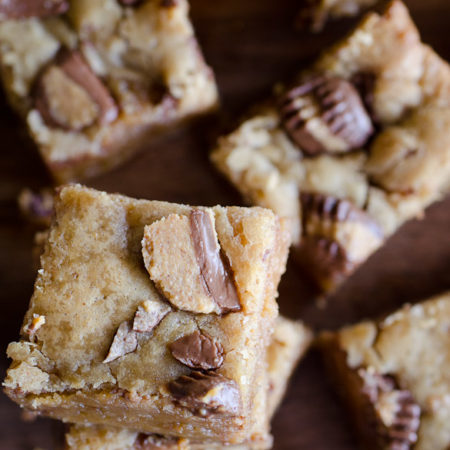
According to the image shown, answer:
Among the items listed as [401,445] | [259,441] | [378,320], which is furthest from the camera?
[378,320]

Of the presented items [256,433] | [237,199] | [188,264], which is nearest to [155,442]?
[256,433]

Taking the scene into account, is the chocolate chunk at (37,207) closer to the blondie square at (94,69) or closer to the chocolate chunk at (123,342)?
the blondie square at (94,69)

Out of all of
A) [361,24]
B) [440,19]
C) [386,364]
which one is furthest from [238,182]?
[440,19]

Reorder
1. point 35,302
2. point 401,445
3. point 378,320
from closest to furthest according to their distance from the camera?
1. point 35,302
2. point 401,445
3. point 378,320

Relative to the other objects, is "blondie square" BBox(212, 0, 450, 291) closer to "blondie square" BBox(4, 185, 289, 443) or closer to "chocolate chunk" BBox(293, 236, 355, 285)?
"chocolate chunk" BBox(293, 236, 355, 285)

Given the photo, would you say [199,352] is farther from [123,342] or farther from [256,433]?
[256,433]

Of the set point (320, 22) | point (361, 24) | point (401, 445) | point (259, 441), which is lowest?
point (401, 445)

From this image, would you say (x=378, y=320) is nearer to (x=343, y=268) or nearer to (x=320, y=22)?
(x=343, y=268)
